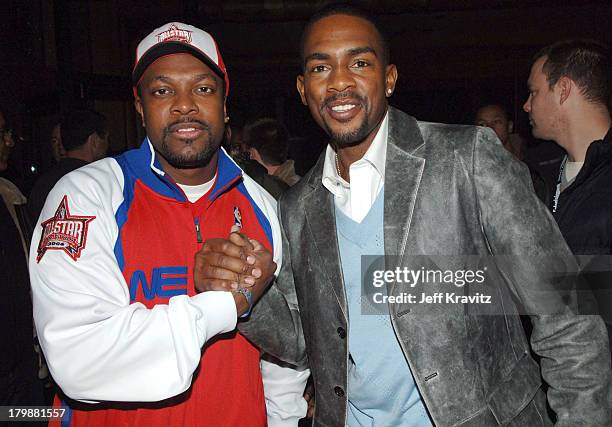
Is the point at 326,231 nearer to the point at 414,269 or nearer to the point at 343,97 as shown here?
the point at 414,269

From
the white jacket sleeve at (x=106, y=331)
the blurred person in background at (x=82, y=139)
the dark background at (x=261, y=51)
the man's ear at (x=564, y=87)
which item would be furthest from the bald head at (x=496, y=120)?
the white jacket sleeve at (x=106, y=331)

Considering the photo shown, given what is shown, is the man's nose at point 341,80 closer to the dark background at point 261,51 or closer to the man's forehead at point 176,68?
the man's forehead at point 176,68

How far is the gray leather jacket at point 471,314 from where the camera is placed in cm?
156

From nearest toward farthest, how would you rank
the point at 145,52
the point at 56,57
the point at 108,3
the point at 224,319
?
the point at 224,319, the point at 145,52, the point at 56,57, the point at 108,3

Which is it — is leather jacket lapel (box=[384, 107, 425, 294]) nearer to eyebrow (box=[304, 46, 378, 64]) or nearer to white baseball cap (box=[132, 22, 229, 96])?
eyebrow (box=[304, 46, 378, 64])

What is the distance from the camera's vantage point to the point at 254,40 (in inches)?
394

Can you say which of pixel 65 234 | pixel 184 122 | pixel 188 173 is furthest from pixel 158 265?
pixel 184 122

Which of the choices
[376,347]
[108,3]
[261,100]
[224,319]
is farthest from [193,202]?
[261,100]

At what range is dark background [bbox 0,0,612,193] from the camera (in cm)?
740

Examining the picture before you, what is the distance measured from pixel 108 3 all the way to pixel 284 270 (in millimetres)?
8210

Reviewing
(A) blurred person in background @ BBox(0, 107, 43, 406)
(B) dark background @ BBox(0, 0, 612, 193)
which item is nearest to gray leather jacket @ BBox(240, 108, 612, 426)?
(A) blurred person in background @ BBox(0, 107, 43, 406)

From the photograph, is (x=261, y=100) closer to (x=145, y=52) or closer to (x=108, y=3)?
(x=108, y=3)

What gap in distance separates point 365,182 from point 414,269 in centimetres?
36

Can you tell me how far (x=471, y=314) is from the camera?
1.67m
